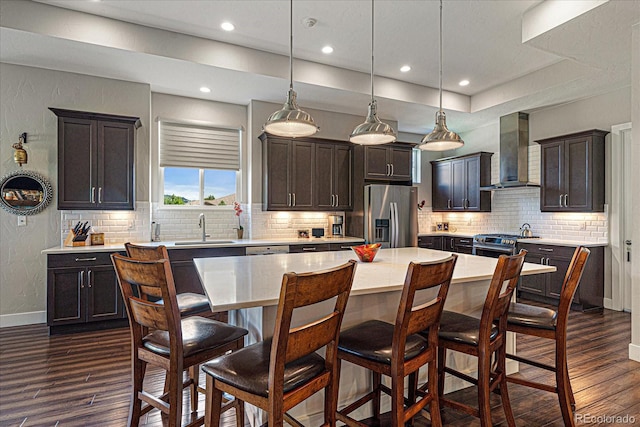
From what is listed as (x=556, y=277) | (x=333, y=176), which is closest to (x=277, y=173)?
(x=333, y=176)

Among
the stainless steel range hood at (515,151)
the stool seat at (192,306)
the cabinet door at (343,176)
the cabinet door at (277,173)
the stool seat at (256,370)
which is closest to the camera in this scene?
the stool seat at (256,370)

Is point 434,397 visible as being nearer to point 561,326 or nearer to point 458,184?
point 561,326

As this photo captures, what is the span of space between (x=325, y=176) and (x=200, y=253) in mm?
2176

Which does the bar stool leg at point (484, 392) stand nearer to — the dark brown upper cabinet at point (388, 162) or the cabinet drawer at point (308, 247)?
the cabinet drawer at point (308, 247)

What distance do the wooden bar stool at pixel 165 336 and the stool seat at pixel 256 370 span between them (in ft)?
0.74

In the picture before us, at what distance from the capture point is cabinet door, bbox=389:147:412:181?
5.79 meters

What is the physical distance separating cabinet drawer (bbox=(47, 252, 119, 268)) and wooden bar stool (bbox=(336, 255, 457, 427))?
3.21 metres

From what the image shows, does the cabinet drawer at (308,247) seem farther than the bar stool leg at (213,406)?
Yes

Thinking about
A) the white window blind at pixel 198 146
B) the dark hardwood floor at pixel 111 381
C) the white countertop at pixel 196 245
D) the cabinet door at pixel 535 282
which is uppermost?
the white window blind at pixel 198 146

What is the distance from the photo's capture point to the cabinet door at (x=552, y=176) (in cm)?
507

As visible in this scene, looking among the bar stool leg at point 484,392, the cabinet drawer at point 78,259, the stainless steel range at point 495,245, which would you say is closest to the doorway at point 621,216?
the stainless steel range at point 495,245

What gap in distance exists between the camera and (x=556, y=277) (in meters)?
4.84

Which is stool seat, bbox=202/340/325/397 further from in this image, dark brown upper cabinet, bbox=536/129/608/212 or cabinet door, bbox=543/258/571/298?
dark brown upper cabinet, bbox=536/129/608/212

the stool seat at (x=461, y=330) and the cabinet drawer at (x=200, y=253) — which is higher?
the cabinet drawer at (x=200, y=253)
